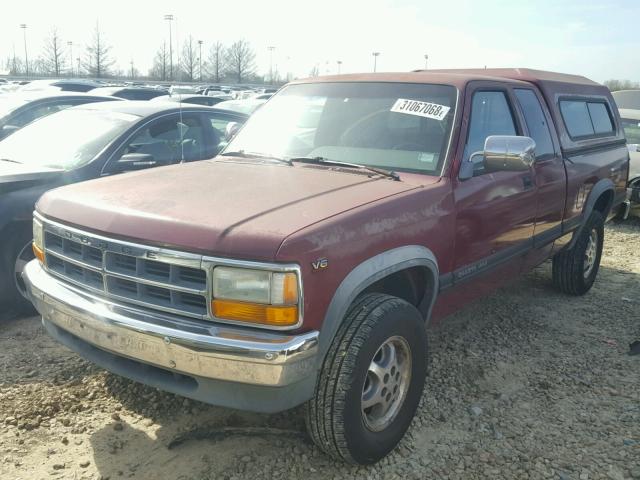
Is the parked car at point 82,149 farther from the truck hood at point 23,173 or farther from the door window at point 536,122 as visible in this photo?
the door window at point 536,122

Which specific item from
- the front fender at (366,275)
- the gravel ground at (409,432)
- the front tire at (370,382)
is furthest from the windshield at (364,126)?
the gravel ground at (409,432)

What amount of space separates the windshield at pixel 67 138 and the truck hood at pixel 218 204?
175 cm

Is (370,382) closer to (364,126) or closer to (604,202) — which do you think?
(364,126)

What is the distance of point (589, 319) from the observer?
495 cm

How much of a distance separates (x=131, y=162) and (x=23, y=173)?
86 cm

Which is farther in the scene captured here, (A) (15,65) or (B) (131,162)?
(A) (15,65)

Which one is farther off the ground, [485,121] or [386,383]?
[485,121]

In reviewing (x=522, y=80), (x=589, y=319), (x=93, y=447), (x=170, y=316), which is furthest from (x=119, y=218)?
(x=589, y=319)

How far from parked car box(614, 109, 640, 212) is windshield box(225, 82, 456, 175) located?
5.58 metres

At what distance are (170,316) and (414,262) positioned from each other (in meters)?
1.21

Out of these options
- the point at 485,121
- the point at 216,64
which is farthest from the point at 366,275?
the point at 216,64

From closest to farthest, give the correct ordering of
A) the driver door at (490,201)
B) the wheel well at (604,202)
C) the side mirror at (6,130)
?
the driver door at (490,201), the wheel well at (604,202), the side mirror at (6,130)

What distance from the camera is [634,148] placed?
29.8 ft

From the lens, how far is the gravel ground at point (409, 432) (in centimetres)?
284
